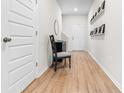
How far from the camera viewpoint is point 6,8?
187 centimetres

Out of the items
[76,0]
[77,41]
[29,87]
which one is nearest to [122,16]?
[29,87]

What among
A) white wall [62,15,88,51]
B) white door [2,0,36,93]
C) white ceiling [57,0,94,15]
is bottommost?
white door [2,0,36,93]

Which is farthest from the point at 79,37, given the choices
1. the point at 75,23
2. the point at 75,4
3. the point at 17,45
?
the point at 17,45

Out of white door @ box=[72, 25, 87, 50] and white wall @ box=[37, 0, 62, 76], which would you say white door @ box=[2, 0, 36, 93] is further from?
white door @ box=[72, 25, 87, 50]

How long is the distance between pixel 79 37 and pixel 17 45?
8.83m

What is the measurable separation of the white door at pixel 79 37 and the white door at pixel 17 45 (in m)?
7.85

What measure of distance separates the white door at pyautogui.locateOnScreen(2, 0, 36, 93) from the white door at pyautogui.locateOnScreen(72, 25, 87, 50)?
7.85 meters

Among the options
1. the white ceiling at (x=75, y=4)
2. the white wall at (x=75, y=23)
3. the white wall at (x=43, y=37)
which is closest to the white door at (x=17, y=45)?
the white wall at (x=43, y=37)

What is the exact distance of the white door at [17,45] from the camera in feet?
6.09

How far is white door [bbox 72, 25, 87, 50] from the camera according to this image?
1077 cm

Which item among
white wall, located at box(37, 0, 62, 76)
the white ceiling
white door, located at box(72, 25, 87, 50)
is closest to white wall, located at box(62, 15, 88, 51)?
white door, located at box(72, 25, 87, 50)

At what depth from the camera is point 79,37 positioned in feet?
35.4

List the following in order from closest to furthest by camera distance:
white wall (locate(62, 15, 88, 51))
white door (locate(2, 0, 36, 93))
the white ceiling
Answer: white door (locate(2, 0, 36, 93)) < the white ceiling < white wall (locate(62, 15, 88, 51))

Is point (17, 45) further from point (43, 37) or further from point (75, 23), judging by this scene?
point (75, 23)
